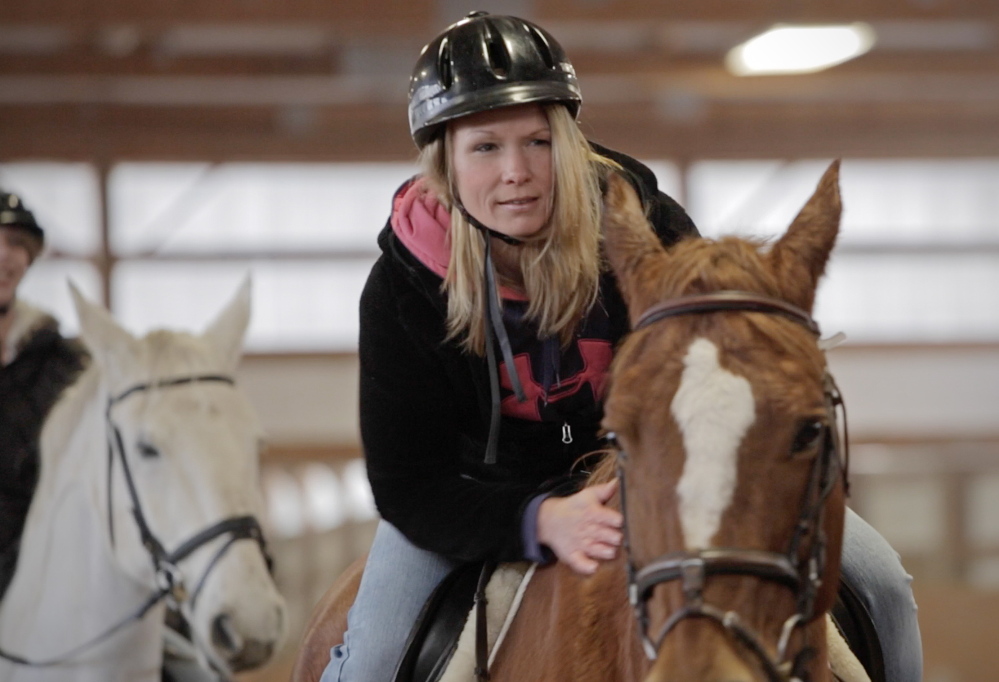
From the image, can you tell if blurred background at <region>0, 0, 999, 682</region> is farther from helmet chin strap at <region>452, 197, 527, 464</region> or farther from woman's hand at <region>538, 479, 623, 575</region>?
woman's hand at <region>538, 479, 623, 575</region>

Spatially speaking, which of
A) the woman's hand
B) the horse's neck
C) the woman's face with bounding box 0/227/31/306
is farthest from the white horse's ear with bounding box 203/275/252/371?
the woman's hand

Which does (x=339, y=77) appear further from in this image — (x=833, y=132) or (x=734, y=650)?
(x=734, y=650)

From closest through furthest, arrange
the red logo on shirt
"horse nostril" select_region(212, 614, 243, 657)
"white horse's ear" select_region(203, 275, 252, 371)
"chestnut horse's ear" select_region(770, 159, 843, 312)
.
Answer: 1. "chestnut horse's ear" select_region(770, 159, 843, 312)
2. the red logo on shirt
3. "horse nostril" select_region(212, 614, 243, 657)
4. "white horse's ear" select_region(203, 275, 252, 371)

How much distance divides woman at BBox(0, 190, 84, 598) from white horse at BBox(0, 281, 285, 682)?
12 centimetres

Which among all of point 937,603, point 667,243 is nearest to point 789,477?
point 667,243

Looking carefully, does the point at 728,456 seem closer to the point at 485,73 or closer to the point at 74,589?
the point at 485,73

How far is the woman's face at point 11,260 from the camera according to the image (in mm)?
3740

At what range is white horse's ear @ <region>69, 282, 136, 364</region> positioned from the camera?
3338 millimetres

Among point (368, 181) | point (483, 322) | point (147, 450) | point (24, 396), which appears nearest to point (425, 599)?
point (483, 322)

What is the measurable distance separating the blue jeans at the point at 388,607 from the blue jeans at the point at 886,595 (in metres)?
0.69

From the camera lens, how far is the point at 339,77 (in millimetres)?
9453

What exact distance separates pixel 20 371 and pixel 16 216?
557 millimetres

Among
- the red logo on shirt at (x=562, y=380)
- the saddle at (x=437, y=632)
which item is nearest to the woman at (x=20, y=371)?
the saddle at (x=437, y=632)

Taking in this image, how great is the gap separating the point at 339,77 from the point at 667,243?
7.88 m
